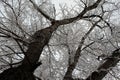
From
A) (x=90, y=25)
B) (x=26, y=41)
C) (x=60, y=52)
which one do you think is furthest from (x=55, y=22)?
(x=90, y=25)

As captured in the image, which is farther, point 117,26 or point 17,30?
point 117,26

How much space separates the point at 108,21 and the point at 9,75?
177 inches

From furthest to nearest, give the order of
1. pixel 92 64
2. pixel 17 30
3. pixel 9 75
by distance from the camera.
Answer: pixel 92 64 → pixel 17 30 → pixel 9 75

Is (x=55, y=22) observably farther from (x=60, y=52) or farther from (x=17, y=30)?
(x=60, y=52)

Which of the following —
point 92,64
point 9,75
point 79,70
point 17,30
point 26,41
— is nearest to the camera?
point 9,75

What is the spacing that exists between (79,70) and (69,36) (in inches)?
51.1

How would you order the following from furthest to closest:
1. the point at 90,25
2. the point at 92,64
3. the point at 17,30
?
the point at 90,25 < the point at 92,64 < the point at 17,30

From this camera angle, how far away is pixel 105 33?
7.42 m

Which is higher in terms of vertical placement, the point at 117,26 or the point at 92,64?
the point at 117,26

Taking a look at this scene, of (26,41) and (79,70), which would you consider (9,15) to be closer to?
(26,41)

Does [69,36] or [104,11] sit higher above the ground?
[104,11]

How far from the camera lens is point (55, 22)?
6.28 metres

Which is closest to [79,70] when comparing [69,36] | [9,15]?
[69,36]

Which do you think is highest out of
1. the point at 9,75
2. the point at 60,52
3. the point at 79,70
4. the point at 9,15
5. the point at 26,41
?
the point at 9,15
